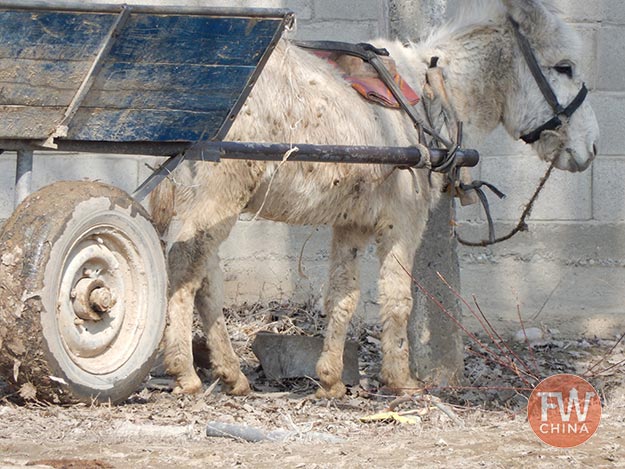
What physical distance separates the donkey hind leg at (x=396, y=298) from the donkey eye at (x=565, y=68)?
4.10 feet

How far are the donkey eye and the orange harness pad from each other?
905mm

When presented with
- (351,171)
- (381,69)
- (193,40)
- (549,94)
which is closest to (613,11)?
(549,94)

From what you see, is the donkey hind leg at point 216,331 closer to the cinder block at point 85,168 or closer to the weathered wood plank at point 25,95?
the weathered wood plank at point 25,95

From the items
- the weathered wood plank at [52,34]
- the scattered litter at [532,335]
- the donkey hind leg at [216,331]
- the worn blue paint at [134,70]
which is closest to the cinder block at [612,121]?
the scattered litter at [532,335]

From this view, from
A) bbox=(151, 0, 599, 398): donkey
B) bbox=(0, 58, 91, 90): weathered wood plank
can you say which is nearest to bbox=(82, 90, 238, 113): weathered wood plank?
bbox=(0, 58, 91, 90): weathered wood plank

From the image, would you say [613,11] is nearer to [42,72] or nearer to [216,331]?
[216,331]

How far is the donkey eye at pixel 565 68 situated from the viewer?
6070mm

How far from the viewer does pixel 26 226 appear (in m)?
4.23

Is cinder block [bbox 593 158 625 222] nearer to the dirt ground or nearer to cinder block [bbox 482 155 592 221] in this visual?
cinder block [bbox 482 155 592 221]

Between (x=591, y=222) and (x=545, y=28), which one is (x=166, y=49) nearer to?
(x=545, y=28)

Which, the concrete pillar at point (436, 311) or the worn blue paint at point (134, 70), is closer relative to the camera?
the worn blue paint at point (134, 70)

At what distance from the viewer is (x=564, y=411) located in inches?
186

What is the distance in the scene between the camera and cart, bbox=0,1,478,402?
4.18 meters

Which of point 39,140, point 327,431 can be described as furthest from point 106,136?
point 327,431
